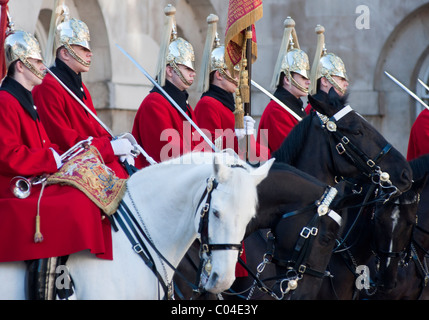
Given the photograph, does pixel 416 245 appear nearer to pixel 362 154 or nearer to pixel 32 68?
pixel 362 154

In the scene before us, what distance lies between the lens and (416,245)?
236 inches

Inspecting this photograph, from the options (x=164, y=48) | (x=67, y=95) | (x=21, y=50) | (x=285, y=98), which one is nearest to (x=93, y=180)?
(x=21, y=50)

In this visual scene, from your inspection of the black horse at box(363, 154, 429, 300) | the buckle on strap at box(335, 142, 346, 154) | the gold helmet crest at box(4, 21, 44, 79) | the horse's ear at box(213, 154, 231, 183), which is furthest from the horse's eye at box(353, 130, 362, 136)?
the gold helmet crest at box(4, 21, 44, 79)

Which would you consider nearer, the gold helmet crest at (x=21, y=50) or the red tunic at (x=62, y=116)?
the gold helmet crest at (x=21, y=50)

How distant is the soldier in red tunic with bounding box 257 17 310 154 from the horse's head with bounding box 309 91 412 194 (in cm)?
136

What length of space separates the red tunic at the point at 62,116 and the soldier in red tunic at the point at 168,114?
39 centimetres

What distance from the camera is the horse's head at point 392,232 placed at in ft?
17.9

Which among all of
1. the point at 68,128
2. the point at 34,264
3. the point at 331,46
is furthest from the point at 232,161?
the point at 331,46

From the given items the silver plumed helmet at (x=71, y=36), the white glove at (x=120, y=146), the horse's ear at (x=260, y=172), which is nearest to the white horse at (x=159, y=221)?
the horse's ear at (x=260, y=172)

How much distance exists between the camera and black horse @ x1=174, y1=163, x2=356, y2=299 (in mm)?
4422

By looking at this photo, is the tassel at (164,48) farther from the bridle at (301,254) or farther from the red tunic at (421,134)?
the red tunic at (421,134)

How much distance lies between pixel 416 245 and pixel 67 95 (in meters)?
2.56

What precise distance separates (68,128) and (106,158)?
0.56 m

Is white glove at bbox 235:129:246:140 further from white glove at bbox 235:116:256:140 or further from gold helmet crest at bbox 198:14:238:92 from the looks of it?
gold helmet crest at bbox 198:14:238:92
